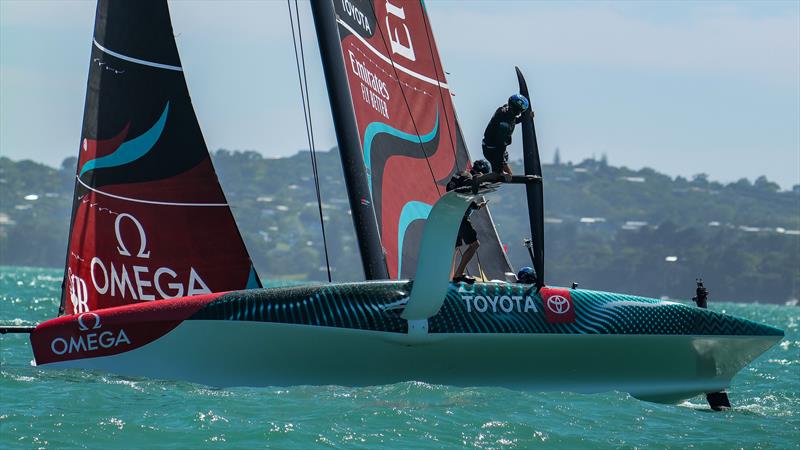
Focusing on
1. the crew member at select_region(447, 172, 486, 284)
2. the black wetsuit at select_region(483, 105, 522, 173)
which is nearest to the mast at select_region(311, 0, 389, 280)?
the crew member at select_region(447, 172, 486, 284)

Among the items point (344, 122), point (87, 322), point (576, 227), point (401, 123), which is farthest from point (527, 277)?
point (576, 227)

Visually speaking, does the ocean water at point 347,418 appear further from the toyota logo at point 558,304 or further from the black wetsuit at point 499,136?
the black wetsuit at point 499,136

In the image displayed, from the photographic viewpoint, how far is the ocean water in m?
9.27

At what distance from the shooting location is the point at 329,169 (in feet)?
611

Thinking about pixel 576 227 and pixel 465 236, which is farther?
pixel 576 227

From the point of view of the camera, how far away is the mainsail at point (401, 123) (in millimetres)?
13492

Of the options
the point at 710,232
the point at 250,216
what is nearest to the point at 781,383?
the point at 710,232

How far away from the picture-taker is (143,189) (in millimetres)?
12641

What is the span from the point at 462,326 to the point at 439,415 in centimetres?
105

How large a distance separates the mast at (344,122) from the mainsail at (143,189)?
41.9 inches

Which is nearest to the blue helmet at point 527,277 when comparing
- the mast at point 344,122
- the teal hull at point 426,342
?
the teal hull at point 426,342

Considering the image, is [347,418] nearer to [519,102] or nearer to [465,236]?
[465,236]

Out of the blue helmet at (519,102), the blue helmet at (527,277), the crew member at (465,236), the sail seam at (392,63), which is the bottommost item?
the blue helmet at (527,277)

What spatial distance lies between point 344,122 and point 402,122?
1.46 meters
